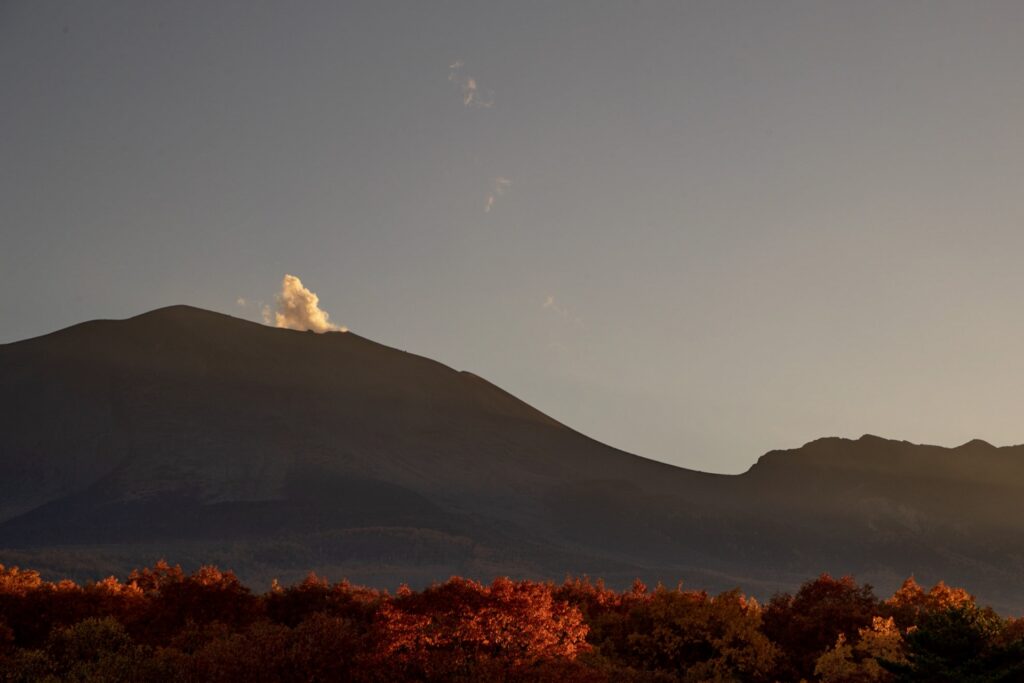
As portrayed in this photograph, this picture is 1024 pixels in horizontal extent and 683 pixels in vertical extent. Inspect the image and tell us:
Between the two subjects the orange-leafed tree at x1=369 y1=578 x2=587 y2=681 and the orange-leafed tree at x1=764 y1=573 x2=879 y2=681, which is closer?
the orange-leafed tree at x1=369 y1=578 x2=587 y2=681

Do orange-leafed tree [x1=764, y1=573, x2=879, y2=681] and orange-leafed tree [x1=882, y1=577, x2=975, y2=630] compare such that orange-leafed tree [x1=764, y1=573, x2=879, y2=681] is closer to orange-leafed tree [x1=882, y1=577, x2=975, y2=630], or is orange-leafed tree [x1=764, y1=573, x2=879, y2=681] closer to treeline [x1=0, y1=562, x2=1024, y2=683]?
treeline [x1=0, y1=562, x2=1024, y2=683]

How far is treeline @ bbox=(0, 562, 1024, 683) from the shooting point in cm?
2894

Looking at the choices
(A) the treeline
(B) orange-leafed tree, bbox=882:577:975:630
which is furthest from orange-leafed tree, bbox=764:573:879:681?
(B) orange-leafed tree, bbox=882:577:975:630

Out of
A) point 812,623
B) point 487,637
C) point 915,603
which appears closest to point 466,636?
point 487,637

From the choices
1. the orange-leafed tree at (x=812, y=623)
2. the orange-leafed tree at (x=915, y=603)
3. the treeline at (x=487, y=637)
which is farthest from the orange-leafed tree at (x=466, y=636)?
the orange-leafed tree at (x=915, y=603)

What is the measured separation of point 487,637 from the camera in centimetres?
2898

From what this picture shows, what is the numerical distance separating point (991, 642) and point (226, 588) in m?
29.2

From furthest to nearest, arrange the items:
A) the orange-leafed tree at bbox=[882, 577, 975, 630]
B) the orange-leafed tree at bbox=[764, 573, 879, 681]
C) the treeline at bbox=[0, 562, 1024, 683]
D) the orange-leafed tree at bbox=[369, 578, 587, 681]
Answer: the orange-leafed tree at bbox=[882, 577, 975, 630] → the orange-leafed tree at bbox=[764, 573, 879, 681] → the treeline at bbox=[0, 562, 1024, 683] → the orange-leafed tree at bbox=[369, 578, 587, 681]

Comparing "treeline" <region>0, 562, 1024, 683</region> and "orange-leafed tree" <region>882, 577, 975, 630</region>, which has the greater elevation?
"orange-leafed tree" <region>882, 577, 975, 630</region>

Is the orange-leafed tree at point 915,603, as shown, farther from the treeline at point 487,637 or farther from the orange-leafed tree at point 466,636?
the orange-leafed tree at point 466,636

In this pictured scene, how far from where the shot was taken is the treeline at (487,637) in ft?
94.9

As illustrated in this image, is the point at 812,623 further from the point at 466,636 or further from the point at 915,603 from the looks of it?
the point at 466,636

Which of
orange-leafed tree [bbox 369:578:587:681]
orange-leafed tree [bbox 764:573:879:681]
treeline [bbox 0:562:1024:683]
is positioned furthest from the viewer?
orange-leafed tree [bbox 764:573:879:681]

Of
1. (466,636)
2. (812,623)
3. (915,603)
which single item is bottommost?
(466,636)
